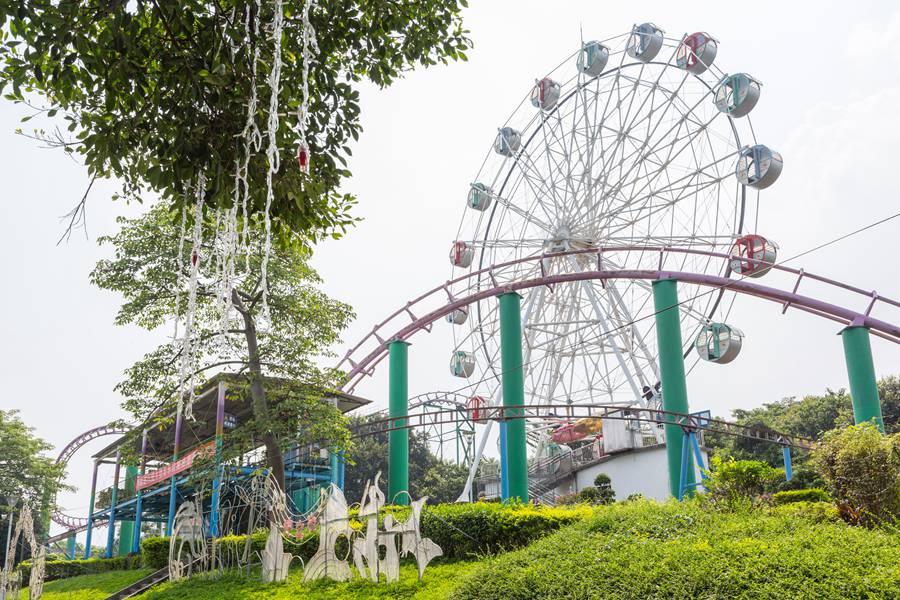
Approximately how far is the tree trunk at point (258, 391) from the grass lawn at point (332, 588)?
3381 millimetres

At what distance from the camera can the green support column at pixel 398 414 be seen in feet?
79.2

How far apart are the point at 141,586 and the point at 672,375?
42.0 ft

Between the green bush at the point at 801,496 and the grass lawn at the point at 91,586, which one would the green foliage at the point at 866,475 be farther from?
the grass lawn at the point at 91,586

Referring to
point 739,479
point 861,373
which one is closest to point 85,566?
point 739,479

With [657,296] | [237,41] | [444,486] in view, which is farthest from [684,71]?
[444,486]

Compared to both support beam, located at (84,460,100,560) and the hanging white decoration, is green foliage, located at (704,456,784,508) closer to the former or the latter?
the hanging white decoration

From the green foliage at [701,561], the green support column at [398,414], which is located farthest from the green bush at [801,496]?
the green support column at [398,414]

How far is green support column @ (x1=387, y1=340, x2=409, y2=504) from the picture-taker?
2412 cm

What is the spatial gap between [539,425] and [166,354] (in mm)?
19848

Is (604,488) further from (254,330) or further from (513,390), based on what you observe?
(254,330)

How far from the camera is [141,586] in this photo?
17078 mm

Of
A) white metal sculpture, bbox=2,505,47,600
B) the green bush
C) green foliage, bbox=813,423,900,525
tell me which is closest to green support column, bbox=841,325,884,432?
the green bush

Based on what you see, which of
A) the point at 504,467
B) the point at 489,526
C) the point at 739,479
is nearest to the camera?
the point at 739,479

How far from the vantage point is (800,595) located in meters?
7.32
